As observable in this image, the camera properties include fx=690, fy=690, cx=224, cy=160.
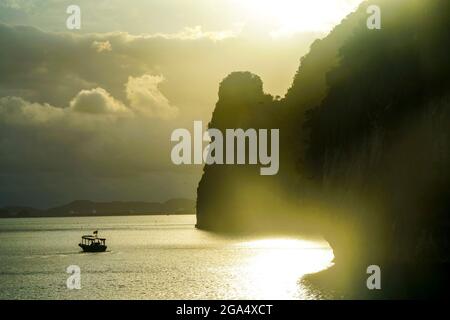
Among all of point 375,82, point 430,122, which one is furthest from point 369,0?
point 430,122

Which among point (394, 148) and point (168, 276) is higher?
point (394, 148)

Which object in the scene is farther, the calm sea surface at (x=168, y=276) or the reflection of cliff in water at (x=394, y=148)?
the calm sea surface at (x=168, y=276)

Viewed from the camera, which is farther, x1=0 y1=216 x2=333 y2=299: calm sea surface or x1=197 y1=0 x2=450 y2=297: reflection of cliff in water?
A: x1=0 y1=216 x2=333 y2=299: calm sea surface

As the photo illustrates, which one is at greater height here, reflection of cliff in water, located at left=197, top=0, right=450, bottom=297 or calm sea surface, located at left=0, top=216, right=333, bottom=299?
reflection of cliff in water, located at left=197, top=0, right=450, bottom=297

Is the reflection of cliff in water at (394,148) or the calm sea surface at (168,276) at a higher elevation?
the reflection of cliff in water at (394,148)

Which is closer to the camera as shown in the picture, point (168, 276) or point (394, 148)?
point (394, 148)
